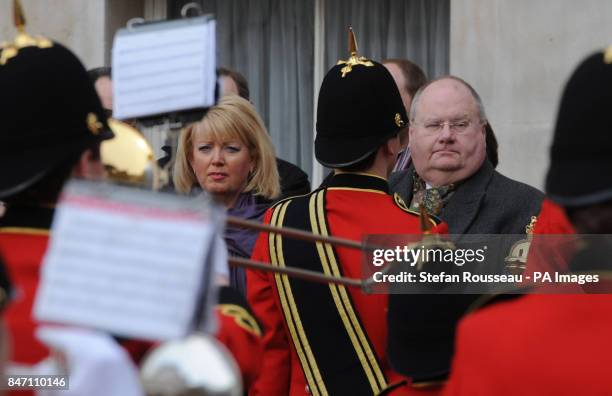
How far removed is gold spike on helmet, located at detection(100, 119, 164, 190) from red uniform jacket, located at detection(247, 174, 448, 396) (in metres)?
1.35

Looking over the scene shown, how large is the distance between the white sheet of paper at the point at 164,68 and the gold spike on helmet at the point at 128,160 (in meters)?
0.07

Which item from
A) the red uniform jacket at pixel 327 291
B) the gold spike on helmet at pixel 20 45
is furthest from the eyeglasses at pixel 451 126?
the gold spike on helmet at pixel 20 45

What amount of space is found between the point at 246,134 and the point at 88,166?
2.60 m

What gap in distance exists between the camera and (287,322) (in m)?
4.74

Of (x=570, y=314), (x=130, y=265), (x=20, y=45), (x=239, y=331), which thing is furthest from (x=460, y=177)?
(x=130, y=265)

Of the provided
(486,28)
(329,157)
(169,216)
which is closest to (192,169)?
(329,157)

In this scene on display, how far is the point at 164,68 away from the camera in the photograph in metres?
3.31

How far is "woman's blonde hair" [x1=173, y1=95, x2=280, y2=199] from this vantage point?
5.74m

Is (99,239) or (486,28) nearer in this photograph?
(99,239)

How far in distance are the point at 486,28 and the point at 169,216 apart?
500 centimetres

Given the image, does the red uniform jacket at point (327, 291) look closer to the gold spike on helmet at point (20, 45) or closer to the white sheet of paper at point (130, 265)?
the gold spike on helmet at point (20, 45)

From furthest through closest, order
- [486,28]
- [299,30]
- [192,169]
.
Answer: [299,30] → [486,28] → [192,169]

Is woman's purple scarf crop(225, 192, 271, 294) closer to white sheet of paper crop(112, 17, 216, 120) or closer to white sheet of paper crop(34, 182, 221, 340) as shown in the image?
white sheet of paper crop(112, 17, 216, 120)

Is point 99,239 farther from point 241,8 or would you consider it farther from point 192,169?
point 241,8
